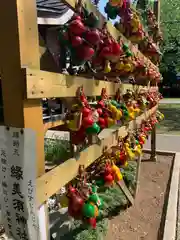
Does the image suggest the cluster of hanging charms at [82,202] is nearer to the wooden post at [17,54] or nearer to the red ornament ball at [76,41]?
the wooden post at [17,54]

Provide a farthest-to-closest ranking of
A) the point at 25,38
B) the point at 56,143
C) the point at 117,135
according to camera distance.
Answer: the point at 56,143 → the point at 117,135 → the point at 25,38

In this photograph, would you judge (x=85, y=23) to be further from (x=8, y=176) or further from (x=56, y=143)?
(x=56, y=143)

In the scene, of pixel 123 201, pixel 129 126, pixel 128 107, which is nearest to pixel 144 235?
pixel 123 201

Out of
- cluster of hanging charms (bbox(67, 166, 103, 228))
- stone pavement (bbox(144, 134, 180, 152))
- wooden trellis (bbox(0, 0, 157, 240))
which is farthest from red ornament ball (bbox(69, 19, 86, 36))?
stone pavement (bbox(144, 134, 180, 152))

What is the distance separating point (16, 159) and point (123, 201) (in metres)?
2.55

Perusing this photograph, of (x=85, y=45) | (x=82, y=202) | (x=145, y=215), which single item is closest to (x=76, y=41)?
(x=85, y=45)

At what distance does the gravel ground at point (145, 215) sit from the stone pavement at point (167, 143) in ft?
6.35

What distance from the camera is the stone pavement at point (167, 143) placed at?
6552 mm

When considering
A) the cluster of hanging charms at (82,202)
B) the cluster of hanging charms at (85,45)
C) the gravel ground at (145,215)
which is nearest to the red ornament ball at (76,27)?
the cluster of hanging charms at (85,45)

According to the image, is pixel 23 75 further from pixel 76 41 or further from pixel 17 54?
pixel 76 41

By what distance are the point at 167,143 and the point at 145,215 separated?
13.6ft

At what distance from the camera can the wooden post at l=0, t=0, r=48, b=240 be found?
3.49 ft

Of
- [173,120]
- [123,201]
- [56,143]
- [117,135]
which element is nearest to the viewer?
[117,135]

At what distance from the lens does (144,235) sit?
111 inches
